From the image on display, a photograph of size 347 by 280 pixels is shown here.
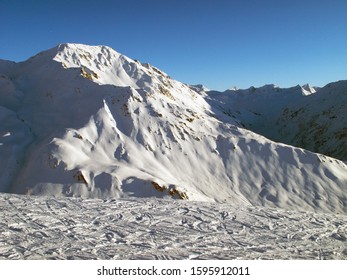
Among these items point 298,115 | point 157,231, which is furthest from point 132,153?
point 298,115

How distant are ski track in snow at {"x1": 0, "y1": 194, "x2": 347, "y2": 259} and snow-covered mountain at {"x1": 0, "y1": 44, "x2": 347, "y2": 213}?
16.2m

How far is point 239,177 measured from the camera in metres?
38.3

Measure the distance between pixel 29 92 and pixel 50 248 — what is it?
43.2 meters

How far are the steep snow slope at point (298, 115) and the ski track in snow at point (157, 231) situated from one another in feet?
188

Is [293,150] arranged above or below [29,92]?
below

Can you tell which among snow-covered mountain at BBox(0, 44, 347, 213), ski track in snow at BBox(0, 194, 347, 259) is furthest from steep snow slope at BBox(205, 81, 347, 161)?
ski track in snow at BBox(0, 194, 347, 259)

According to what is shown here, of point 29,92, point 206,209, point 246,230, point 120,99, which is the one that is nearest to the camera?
point 246,230

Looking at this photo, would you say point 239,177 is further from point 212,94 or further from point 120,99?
point 212,94

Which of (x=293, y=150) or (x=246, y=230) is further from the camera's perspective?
(x=293, y=150)

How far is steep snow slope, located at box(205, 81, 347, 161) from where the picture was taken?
72.2 meters

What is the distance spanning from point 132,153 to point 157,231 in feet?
84.9

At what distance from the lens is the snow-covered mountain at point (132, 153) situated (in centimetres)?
2847
